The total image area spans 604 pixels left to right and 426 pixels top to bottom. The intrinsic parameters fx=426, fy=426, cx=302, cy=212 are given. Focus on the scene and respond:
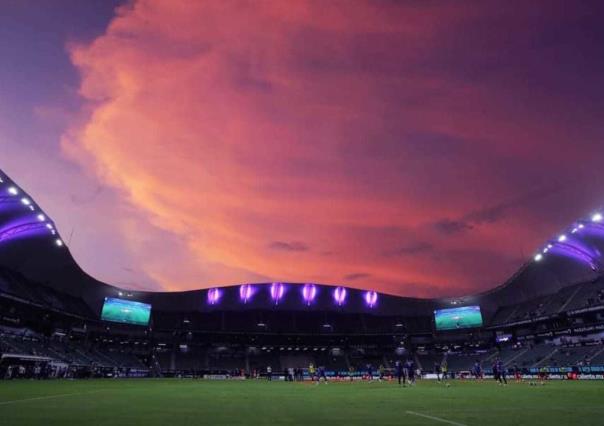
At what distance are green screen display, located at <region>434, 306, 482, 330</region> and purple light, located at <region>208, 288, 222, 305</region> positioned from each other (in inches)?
2056

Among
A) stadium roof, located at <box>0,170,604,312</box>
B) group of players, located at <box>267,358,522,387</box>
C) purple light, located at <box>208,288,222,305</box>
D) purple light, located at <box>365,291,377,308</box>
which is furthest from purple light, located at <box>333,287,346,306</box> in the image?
purple light, located at <box>208,288,222,305</box>

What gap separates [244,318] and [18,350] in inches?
2371

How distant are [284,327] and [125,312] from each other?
38.0 metres

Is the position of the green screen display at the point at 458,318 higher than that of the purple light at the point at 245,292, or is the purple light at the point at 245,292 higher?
the purple light at the point at 245,292

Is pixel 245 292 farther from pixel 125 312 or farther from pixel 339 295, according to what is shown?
pixel 125 312

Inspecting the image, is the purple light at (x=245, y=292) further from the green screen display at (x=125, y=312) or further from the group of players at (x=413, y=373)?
the group of players at (x=413, y=373)

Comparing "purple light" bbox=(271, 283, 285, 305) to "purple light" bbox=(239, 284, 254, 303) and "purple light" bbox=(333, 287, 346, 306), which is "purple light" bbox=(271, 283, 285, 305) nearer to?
"purple light" bbox=(239, 284, 254, 303)

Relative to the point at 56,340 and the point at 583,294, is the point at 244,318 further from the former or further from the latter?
the point at 583,294

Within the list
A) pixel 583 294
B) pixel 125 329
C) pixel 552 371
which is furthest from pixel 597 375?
pixel 125 329

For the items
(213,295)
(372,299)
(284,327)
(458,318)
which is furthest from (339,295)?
(213,295)

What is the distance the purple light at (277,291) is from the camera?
358 ft

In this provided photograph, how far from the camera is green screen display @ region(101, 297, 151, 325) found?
84.6 meters

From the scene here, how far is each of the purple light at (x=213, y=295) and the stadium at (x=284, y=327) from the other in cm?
44

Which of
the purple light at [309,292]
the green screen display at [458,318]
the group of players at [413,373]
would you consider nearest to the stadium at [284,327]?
the green screen display at [458,318]
